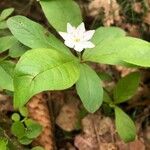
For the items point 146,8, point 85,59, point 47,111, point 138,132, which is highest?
point 85,59

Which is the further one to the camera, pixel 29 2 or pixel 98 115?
pixel 29 2

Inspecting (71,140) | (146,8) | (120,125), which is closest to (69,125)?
(71,140)

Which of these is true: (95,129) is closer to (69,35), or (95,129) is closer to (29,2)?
(69,35)

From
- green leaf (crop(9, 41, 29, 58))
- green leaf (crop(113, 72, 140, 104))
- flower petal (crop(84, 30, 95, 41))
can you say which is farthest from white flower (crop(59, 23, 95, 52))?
green leaf (crop(113, 72, 140, 104))

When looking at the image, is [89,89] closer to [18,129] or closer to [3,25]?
[18,129]

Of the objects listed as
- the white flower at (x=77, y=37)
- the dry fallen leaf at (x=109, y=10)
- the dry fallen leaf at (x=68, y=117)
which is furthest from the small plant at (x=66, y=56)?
the dry fallen leaf at (x=109, y=10)

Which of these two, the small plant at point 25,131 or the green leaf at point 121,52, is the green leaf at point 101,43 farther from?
the small plant at point 25,131
